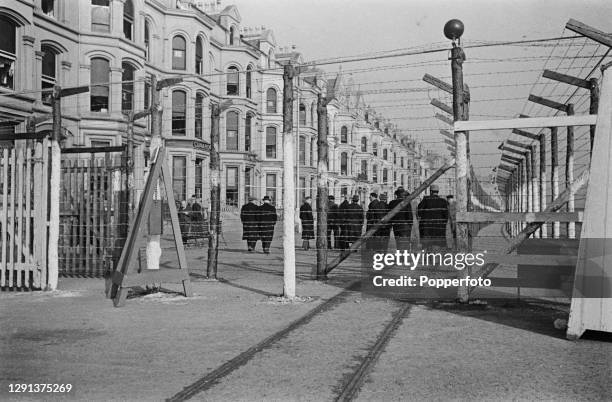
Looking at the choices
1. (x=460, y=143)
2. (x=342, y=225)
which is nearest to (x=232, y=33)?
(x=342, y=225)

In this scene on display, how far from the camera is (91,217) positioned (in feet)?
39.4

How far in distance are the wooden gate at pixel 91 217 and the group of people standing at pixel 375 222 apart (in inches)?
146

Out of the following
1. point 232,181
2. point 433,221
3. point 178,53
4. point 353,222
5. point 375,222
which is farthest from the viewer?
point 232,181

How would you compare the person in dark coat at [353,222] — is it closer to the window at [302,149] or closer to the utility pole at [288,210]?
the utility pole at [288,210]

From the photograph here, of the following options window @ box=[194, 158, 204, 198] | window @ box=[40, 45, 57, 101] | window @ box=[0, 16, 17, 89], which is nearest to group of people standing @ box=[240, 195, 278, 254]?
window @ box=[0, 16, 17, 89]

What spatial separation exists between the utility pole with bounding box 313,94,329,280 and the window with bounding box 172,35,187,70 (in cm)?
2770

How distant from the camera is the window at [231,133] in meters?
43.1

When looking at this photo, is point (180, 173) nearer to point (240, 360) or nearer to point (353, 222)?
point (353, 222)

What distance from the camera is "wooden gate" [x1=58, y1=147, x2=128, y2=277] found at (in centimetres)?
1188

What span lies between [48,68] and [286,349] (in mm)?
24290

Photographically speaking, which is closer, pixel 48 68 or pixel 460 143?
pixel 460 143

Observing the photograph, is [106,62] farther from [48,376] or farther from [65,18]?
[48,376]

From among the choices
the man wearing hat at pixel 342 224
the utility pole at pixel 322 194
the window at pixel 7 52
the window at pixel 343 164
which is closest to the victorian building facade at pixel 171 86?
the window at pixel 7 52

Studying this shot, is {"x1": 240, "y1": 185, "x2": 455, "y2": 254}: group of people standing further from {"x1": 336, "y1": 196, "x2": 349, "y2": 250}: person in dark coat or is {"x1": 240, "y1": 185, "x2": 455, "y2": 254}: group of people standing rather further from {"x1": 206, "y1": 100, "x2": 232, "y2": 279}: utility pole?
{"x1": 206, "y1": 100, "x2": 232, "y2": 279}: utility pole
